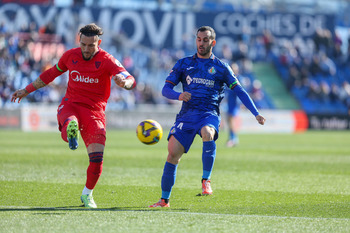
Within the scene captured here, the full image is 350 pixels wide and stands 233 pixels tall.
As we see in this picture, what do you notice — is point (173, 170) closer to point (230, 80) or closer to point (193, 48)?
point (230, 80)

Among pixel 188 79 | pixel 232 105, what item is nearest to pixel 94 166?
pixel 188 79

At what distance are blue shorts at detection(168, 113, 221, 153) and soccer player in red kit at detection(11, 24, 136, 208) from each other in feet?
2.86

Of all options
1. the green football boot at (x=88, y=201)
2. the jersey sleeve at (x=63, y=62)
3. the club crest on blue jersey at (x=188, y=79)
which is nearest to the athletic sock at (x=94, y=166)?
the green football boot at (x=88, y=201)

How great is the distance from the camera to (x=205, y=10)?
41.5 meters

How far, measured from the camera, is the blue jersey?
320 inches

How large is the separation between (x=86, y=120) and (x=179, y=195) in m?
1.84

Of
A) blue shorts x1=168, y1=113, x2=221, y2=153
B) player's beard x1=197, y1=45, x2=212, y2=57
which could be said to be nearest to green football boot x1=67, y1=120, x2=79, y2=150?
blue shorts x1=168, y1=113, x2=221, y2=153

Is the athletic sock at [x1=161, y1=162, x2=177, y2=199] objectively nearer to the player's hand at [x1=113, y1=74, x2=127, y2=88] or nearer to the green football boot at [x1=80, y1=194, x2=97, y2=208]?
the green football boot at [x1=80, y1=194, x2=97, y2=208]

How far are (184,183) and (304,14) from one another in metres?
34.5

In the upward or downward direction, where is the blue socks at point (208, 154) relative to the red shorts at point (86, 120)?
downward

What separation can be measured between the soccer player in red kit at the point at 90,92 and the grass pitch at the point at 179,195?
0.60 meters

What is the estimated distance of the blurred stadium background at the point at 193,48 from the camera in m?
32.0

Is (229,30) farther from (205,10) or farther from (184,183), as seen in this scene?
(184,183)

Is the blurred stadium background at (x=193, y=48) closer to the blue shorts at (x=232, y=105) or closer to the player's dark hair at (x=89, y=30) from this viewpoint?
the blue shorts at (x=232, y=105)
